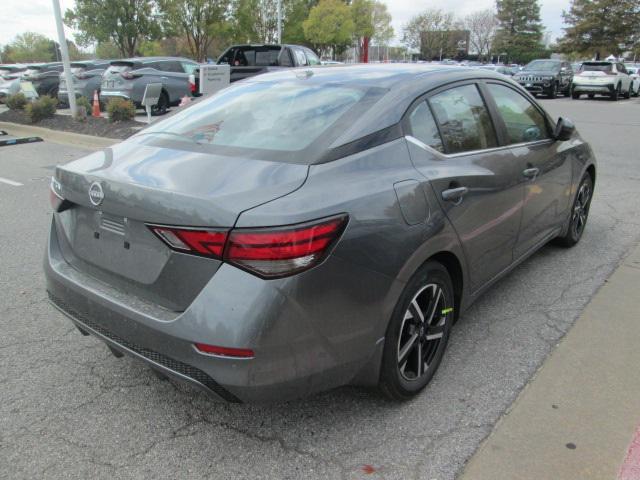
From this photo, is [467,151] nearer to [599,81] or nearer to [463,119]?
[463,119]

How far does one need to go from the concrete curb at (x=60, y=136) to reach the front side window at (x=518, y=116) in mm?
8525

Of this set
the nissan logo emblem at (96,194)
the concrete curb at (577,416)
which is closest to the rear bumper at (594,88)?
the concrete curb at (577,416)

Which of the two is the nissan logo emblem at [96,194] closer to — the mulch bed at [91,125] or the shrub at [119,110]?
the mulch bed at [91,125]

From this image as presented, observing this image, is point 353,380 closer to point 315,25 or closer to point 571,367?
point 571,367

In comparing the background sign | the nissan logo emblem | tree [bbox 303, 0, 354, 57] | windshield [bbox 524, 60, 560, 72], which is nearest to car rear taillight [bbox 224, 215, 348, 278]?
the nissan logo emblem

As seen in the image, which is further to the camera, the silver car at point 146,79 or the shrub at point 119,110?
the silver car at point 146,79

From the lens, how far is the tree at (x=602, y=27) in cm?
5178

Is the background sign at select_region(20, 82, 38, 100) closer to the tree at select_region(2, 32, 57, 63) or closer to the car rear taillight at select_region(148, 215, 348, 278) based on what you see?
the car rear taillight at select_region(148, 215, 348, 278)

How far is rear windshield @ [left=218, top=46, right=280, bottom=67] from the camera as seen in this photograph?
14320 mm

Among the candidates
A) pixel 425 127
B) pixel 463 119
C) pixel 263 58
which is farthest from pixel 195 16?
pixel 425 127

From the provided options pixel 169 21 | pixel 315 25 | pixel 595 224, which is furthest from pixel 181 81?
pixel 315 25

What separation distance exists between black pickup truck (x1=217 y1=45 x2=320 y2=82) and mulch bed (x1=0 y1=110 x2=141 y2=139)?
3113mm

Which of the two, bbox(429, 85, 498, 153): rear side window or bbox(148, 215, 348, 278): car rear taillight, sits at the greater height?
bbox(429, 85, 498, 153): rear side window

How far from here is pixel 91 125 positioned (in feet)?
41.7
